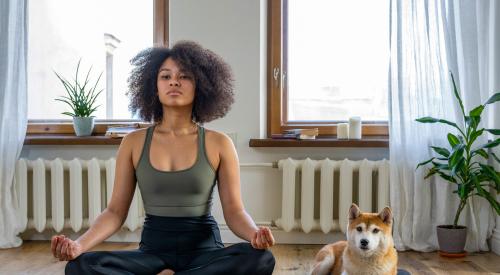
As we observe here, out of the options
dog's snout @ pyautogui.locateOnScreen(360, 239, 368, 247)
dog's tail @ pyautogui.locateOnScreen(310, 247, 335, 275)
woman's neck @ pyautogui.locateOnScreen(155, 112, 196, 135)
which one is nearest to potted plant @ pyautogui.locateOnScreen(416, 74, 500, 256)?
dog's tail @ pyautogui.locateOnScreen(310, 247, 335, 275)

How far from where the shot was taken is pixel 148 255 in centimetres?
158

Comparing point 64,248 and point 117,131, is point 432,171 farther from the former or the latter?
point 64,248

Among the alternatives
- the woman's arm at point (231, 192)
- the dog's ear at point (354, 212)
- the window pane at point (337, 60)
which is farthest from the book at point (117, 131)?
the dog's ear at point (354, 212)

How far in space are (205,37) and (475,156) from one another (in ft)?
5.52

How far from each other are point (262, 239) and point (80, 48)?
95.3 inches

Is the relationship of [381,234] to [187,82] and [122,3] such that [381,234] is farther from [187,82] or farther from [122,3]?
[122,3]

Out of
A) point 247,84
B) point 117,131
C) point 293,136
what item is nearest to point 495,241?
point 293,136

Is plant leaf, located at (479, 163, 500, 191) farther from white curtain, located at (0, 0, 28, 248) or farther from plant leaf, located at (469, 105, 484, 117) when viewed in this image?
white curtain, located at (0, 0, 28, 248)

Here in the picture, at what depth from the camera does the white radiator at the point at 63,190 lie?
10.1 ft

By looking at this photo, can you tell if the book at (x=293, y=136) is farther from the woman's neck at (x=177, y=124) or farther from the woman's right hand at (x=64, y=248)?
the woman's right hand at (x=64, y=248)

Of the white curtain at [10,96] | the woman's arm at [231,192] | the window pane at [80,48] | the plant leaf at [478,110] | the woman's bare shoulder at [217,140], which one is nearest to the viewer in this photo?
the woman's arm at [231,192]

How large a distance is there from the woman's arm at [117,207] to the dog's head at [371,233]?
0.82 meters

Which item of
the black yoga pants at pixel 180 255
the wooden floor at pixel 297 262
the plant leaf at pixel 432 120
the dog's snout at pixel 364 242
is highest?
the plant leaf at pixel 432 120

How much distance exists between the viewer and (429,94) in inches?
116
